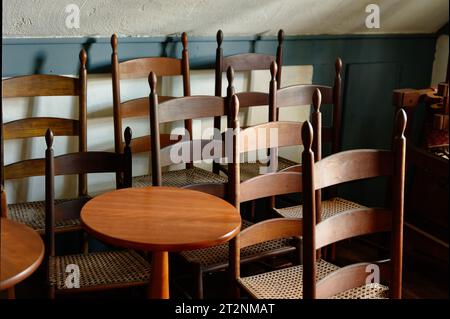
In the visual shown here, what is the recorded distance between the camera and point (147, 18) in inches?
111

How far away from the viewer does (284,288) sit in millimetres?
1981

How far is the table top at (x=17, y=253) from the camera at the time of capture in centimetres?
137

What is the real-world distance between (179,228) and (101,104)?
1.26 metres

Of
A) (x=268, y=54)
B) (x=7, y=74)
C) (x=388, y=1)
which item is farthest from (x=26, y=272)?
(x=388, y=1)

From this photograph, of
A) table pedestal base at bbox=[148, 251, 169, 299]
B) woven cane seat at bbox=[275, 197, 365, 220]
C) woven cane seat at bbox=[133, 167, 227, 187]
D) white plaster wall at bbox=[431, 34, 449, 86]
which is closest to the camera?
table pedestal base at bbox=[148, 251, 169, 299]

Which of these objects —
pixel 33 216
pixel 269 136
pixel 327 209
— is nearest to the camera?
pixel 269 136

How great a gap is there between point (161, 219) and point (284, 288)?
472 millimetres

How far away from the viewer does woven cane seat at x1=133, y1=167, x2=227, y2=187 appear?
107 inches

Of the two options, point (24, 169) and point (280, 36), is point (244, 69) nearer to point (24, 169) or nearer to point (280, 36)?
point (280, 36)

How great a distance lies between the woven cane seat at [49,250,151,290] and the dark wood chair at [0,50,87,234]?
22 cm

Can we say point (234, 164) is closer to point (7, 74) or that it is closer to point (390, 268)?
point (390, 268)

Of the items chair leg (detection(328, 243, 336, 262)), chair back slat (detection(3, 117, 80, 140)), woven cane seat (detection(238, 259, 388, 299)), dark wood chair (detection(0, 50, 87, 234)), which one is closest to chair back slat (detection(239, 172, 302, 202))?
woven cane seat (detection(238, 259, 388, 299))

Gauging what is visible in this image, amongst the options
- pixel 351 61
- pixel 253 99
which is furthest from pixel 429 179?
pixel 253 99

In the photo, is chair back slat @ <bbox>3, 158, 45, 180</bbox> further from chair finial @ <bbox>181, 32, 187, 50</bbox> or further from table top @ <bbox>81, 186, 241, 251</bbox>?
chair finial @ <bbox>181, 32, 187, 50</bbox>
